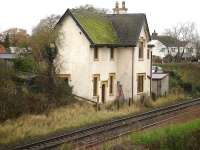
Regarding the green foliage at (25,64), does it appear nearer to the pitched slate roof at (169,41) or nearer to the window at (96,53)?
the window at (96,53)

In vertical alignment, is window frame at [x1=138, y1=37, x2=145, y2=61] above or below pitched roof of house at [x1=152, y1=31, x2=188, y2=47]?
below

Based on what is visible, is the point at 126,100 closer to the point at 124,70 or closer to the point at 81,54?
the point at 124,70


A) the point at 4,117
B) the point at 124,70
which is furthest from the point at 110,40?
the point at 4,117

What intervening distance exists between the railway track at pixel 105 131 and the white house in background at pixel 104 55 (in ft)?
16.4

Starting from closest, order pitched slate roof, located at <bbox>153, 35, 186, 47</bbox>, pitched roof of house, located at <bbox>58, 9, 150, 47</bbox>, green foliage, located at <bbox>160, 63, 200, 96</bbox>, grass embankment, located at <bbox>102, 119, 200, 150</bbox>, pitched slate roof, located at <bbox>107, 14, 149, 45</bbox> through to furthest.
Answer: grass embankment, located at <bbox>102, 119, 200, 150</bbox>
pitched roof of house, located at <bbox>58, 9, 150, 47</bbox>
pitched slate roof, located at <bbox>107, 14, 149, 45</bbox>
green foliage, located at <bbox>160, 63, 200, 96</bbox>
pitched slate roof, located at <bbox>153, 35, 186, 47</bbox>

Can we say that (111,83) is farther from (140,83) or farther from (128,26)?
(128,26)

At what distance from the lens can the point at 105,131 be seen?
28.6 meters

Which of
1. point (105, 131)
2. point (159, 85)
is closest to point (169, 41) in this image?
point (159, 85)

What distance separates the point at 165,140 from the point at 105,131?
9598 mm

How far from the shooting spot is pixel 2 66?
31609 millimetres

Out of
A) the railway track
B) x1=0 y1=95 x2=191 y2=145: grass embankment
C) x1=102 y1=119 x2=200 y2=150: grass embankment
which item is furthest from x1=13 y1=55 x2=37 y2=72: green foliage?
x1=102 y1=119 x2=200 y2=150: grass embankment

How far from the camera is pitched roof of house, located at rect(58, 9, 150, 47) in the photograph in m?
40.4

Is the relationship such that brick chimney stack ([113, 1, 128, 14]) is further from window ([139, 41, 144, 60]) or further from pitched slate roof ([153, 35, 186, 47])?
pitched slate roof ([153, 35, 186, 47])

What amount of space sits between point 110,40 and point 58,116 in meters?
13.3
